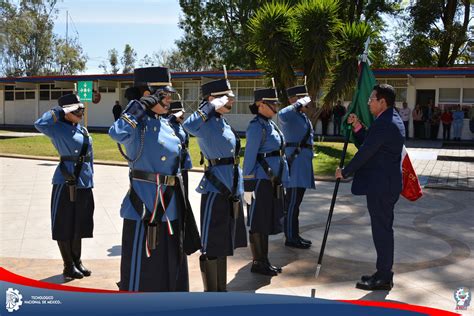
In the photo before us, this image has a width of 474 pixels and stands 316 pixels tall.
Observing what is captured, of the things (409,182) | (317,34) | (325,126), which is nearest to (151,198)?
(409,182)

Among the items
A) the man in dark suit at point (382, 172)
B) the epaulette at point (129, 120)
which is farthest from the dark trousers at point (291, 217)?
the epaulette at point (129, 120)

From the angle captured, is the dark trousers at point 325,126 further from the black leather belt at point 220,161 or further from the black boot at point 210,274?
the black boot at point 210,274

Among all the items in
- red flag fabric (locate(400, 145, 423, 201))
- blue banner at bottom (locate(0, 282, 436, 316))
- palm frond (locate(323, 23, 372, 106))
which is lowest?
blue banner at bottom (locate(0, 282, 436, 316))

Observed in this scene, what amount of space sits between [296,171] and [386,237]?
1.84 metres

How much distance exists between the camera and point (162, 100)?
3.89 m

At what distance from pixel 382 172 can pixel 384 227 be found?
1.79 ft

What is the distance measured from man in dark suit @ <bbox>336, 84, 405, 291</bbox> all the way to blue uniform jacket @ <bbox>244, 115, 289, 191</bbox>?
2.74 ft

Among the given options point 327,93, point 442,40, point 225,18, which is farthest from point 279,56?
point 225,18

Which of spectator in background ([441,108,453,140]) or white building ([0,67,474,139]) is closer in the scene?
spectator in background ([441,108,453,140])

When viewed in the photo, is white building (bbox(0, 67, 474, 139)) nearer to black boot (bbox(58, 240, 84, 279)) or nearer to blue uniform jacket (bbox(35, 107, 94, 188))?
blue uniform jacket (bbox(35, 107, 94, 188))

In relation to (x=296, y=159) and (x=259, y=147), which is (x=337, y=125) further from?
(x=259, y=147)

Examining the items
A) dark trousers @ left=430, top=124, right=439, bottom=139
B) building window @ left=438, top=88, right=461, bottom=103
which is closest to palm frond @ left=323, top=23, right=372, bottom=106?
dark trousers @ left=430, top=124, right=439, bottom=139

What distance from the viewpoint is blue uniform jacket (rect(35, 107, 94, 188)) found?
210 inches

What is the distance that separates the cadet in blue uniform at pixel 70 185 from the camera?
17.4ft
